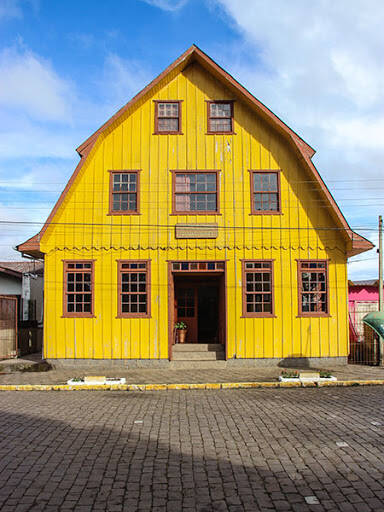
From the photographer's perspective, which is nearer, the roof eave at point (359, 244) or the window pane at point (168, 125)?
the roof eave at point (359, 244)

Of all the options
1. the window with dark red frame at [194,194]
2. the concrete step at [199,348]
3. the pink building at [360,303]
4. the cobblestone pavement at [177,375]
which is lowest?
the cobblestone pavement at [177,375]

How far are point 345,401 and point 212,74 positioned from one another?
1209cm

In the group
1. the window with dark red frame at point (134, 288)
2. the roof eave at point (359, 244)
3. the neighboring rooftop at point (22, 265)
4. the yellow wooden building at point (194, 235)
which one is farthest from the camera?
the neighboring rooftop at point (22, 265)

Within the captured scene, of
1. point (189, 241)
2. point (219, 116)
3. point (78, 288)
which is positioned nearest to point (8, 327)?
point (78, 288)

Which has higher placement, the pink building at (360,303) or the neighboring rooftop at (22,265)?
the neighboring rooftop at (22,265)

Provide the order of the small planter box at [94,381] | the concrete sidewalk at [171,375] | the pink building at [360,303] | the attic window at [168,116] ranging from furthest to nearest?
the pink building at [360,303] → the attic window at [168,116] → the concrete sidewalk at [171,375] → the small planter box at [94,381]

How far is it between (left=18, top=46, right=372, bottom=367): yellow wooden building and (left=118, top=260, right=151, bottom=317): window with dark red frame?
4cm

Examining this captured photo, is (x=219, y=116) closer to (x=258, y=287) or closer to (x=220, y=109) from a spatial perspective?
(x=220, y=109)

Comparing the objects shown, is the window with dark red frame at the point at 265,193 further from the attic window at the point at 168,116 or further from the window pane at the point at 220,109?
the attic window at the point at 168,116

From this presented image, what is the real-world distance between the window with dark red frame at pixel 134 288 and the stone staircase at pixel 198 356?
183cm

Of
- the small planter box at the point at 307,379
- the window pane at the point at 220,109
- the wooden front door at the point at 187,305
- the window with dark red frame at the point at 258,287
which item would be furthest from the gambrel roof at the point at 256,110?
the wooden front door at the point at 187,305

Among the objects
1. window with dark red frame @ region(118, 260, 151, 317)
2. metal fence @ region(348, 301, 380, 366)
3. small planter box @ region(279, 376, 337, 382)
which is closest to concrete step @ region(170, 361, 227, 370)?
window with dark red frame @ region(118, 260, 151, 317)

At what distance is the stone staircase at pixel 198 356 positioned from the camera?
632 inches

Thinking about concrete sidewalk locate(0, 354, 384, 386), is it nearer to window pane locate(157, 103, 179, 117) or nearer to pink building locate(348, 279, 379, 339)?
pink building locate(348, 279, 379, 339)
